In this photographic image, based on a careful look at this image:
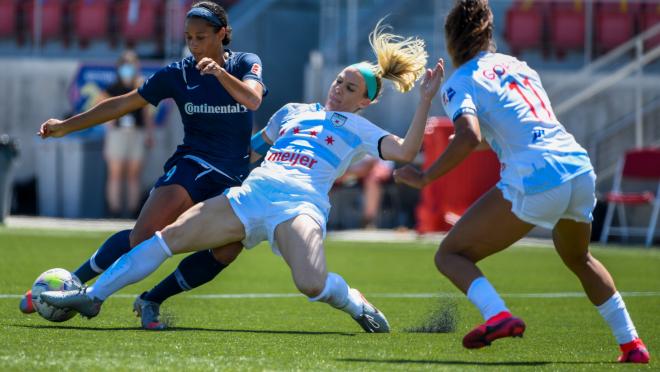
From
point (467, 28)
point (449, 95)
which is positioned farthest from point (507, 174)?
point (467, 28)

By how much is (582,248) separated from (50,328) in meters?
2.90

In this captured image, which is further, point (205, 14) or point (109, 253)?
point (109, 253)

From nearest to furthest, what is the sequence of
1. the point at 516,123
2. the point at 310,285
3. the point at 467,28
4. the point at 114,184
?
the point at 516,123 → the point at 467,28 → the point at 310,285 → the point at 114,184

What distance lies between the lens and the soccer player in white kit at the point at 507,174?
6117 millimetres

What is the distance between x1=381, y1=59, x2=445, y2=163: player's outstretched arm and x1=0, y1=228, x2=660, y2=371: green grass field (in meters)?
1.01

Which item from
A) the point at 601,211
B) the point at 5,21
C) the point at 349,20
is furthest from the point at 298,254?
the point at 5,21

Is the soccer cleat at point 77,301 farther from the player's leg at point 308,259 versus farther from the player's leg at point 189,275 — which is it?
the player's leg at point 308,259

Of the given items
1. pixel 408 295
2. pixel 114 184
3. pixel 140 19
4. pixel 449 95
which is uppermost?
pixel 449 95

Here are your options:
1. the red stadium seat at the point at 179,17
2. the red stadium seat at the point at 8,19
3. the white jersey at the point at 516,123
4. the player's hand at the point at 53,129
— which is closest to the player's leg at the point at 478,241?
the white jersey at the point at 516,123

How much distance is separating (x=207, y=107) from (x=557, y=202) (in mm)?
2421

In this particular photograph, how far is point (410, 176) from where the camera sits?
20.1 feet

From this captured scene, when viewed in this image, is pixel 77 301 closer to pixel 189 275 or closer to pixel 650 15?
pixel 189 275

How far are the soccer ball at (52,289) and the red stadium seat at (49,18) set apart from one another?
54.0 ft

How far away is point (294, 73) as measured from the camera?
22094 mm
